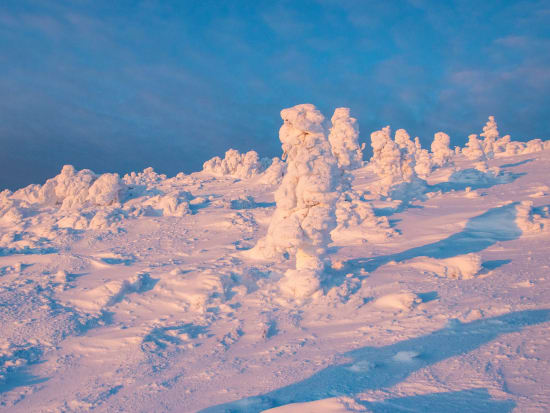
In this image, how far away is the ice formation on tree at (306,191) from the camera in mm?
11180

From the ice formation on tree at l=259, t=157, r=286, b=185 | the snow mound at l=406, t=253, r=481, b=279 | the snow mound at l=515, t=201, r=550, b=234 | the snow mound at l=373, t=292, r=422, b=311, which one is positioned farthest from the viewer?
the ice formation on tree at l=259, t=157, r=286, b=185

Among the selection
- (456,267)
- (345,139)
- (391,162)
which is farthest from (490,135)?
(456,267)

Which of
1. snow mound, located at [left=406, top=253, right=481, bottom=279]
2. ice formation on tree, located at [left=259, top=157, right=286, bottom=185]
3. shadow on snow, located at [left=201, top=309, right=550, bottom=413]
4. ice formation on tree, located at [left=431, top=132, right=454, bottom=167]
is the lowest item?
shadow on snow, located at [left=201, top=309, right=550, bottom=413]

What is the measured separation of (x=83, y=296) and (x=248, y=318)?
191 inches

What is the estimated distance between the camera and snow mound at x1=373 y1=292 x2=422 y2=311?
8.77 metres

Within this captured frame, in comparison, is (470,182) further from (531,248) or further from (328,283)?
(328,283)

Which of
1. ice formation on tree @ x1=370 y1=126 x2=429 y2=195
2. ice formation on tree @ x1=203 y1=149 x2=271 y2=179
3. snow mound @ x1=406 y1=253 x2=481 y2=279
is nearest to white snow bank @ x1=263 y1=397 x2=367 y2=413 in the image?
snow mound @ x1=406 y1=253 x2=481 y2=279

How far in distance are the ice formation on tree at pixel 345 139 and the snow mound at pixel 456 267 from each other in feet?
41.3

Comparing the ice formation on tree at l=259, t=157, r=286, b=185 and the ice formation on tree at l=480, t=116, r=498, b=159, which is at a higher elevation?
the ice formation on tree at l=480, t=116, r=498, b=159

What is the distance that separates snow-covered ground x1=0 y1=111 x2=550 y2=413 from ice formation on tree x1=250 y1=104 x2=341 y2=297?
1123mm

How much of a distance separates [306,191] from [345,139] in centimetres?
1444

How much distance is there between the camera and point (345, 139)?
80.9 feet

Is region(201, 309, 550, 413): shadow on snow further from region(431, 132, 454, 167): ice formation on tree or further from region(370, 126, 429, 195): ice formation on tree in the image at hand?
region(431, 132, 454, 167): ice formation on tree

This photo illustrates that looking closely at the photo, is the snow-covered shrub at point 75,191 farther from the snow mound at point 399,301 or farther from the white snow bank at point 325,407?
the white snow bank at point 325,407
